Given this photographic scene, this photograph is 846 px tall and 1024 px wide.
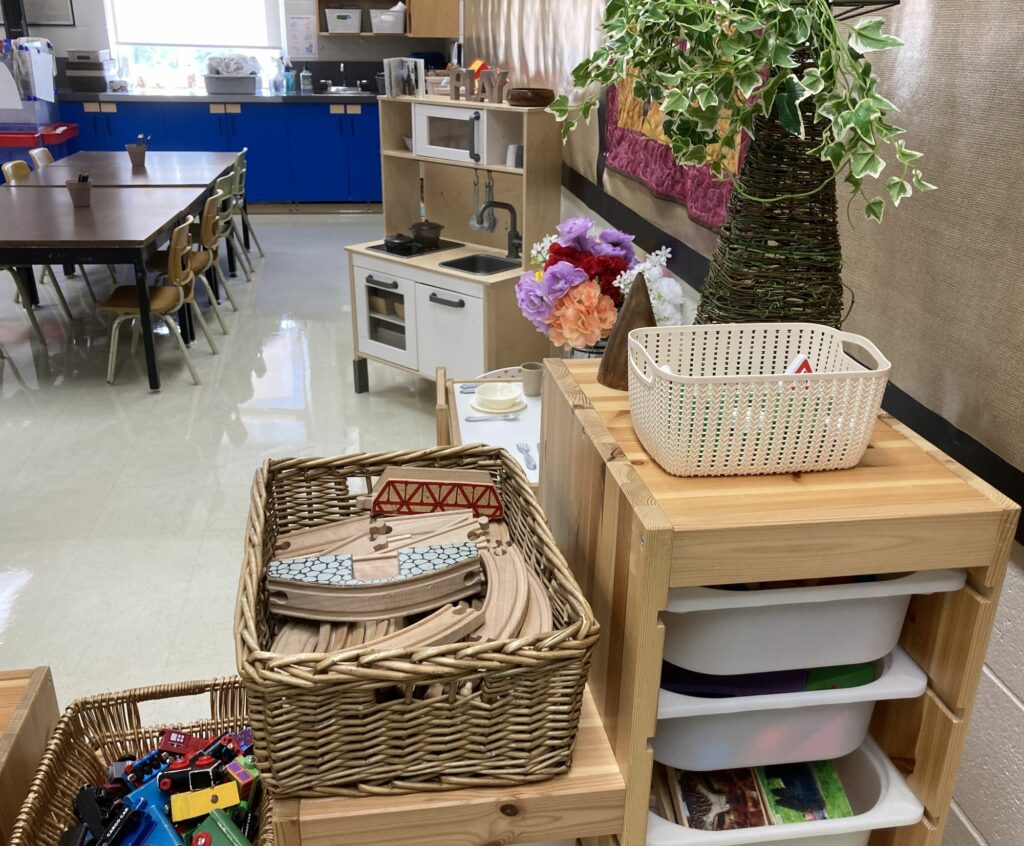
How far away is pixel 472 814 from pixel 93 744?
1.00 metres

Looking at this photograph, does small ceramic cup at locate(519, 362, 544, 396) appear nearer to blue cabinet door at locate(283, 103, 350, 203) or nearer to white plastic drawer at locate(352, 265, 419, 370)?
white plastic drawer at locate(352, 265, 419, 370)

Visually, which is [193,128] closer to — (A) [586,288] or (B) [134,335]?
(B) [134,335]

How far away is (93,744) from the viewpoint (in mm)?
1701

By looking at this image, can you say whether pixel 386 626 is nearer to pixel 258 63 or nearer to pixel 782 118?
pixel 782 118

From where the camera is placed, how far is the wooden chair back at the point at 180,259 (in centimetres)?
469

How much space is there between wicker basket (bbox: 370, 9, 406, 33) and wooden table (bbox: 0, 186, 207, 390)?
403cm

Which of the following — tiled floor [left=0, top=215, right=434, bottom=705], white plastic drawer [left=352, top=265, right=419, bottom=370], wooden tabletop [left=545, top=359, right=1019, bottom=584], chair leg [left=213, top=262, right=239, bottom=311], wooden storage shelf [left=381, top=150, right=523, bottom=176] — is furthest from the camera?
chair leg [left=213, top=262, right=239, bottom=311]

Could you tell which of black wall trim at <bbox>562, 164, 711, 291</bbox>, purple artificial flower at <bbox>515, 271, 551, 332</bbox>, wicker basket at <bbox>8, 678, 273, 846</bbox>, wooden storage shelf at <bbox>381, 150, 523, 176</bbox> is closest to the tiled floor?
wicker basket at <bbox>8, 678, 273, 846</bbox>

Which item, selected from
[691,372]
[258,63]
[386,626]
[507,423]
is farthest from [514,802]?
[258,63]

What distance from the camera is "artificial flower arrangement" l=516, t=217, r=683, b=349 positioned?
1890mm

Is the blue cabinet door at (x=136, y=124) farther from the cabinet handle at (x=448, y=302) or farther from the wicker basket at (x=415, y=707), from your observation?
the wicker basket at (x=415, y=707)

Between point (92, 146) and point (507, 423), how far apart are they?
27.7ft

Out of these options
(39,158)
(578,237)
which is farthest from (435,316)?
(39,158)

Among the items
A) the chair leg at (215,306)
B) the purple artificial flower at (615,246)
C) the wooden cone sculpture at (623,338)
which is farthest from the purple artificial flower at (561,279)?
the chair leg at (215,306)
